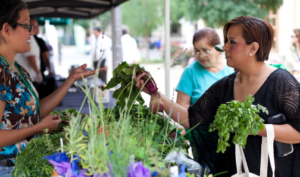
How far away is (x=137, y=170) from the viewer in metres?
1.00

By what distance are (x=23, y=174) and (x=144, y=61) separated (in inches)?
760

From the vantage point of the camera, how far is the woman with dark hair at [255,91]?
1716mm

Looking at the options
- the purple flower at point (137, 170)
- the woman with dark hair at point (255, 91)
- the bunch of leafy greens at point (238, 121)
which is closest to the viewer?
the purple flower at point (137, 170)

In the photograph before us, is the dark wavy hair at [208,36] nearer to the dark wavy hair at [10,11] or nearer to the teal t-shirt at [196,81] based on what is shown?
the teal t-shirt at [196,81]

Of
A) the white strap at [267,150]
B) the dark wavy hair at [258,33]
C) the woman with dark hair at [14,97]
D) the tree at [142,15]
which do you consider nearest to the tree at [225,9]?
the tree at [142,15]

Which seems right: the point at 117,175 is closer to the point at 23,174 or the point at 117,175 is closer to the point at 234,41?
the point at 23,174

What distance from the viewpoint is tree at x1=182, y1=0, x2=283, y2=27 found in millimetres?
12923

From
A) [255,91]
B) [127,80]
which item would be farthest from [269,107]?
[127,80]

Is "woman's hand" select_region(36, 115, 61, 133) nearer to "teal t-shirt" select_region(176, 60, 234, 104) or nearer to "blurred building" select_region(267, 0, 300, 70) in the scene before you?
"teal t-shirt" select_region(176, 60, 234, 104)

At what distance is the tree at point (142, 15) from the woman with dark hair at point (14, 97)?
17.6 m

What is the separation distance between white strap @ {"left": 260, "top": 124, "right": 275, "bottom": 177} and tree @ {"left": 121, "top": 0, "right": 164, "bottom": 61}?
17773 millimetres

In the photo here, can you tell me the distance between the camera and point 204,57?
2.71 metres

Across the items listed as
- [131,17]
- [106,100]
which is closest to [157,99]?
[106,100]

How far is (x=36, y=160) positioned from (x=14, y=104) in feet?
1.39
